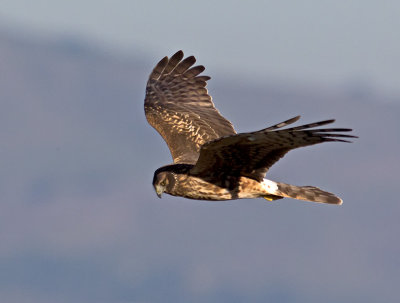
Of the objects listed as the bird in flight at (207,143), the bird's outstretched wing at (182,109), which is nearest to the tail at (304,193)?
the bird in flight at (207,143)

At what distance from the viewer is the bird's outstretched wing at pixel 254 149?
13.2 meters

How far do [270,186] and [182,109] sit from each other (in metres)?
2.59

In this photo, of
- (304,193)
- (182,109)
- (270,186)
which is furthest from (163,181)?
(182,109)

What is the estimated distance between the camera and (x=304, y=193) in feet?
51.2

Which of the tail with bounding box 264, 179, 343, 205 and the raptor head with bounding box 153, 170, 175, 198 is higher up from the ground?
the tail with bounding box 264, 179, 343, 205

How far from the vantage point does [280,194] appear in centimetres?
1539

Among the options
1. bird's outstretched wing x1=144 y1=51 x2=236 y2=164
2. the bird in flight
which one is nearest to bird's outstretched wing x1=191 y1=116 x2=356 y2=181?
the bird in flight

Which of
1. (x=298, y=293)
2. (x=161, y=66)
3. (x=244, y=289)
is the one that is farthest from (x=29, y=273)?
(x=161, y=66)

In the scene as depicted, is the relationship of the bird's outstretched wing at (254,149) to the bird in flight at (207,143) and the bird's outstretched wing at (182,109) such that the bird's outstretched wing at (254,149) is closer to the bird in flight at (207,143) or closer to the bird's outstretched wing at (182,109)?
the bird in flight at (207,143)

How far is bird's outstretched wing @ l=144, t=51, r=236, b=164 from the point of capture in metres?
16.7

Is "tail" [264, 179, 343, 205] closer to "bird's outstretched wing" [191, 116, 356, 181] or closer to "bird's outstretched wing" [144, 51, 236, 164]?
"bird's outstretched wing" [191, 116, 356, 181]

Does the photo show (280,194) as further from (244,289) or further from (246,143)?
(244,289)

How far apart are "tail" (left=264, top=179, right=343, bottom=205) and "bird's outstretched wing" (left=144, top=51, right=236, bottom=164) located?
1284mm

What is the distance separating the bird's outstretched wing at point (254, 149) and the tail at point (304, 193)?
42cm
